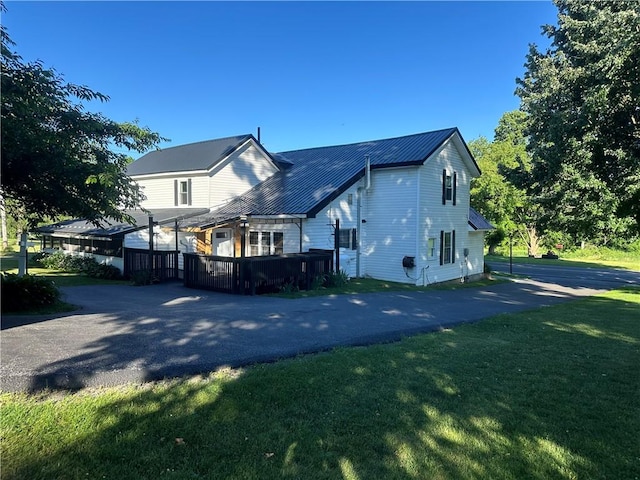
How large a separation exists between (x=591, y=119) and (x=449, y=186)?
350 inches

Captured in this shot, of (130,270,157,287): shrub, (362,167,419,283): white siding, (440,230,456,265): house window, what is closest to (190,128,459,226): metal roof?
(362,167,419,283): white siding

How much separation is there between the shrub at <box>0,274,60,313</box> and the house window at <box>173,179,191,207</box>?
1345 centimetres

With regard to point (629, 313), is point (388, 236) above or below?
above

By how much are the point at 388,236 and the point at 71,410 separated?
672 inches

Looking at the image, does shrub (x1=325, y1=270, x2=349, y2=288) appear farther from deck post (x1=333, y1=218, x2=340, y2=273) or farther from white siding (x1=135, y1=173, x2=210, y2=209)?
white siding (x1=135, y1=173, x2=210, y2=209)

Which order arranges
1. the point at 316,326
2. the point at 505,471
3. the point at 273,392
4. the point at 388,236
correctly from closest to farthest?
the point at 505,471 < the point at 273,392 < the point at 316,326 < the point at 388,236

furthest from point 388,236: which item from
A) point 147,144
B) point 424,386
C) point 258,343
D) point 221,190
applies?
point 424,386

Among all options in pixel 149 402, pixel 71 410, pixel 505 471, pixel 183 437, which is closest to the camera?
pixel 505 471

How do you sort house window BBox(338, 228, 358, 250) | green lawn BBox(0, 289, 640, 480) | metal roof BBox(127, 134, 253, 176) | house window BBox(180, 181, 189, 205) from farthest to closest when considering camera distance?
house window BBox(180, 181, 189, 205) → metal roof BBox(127, 134, 253, 176) → house window BBox(338, 228, 358, 250) → green lawn BBox(0, 289, 640, 480)

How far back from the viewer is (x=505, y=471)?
3396 mm

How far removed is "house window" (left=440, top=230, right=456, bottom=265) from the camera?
2123 centimetres

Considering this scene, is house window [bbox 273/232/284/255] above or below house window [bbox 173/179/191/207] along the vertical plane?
below

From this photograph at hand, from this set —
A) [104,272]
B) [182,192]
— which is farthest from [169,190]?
[104,272]

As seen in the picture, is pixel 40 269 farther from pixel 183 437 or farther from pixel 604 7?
pixel 604 7
